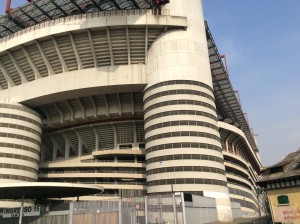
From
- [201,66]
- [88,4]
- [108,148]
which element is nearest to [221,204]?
[201,66]

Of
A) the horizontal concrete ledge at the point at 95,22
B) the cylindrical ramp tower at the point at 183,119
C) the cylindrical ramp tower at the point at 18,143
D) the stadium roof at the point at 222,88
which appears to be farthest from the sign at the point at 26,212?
the stadium roof at the point at 222,88

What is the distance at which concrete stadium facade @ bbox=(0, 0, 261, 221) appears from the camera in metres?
57.2

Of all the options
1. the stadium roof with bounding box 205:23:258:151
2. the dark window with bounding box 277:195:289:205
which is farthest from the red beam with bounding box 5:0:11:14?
the dark window with bounding box 277:195:289:205

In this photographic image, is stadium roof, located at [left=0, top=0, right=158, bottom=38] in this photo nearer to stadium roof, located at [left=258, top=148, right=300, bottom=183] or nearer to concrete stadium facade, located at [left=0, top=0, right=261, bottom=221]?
concrete stadium facade, located at [left=0, top=0, right=261, bottom=221]

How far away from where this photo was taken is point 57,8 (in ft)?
233

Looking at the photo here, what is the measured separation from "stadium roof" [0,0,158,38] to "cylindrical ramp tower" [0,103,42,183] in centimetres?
2283

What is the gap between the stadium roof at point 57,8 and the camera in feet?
231

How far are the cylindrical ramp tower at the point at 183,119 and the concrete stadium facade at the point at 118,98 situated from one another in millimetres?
192

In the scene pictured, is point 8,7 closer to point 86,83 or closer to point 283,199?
point 86,83

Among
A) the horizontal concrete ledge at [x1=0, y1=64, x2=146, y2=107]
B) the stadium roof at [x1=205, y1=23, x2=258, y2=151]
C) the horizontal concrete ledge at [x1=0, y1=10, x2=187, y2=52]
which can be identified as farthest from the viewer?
the stadium roof at [x1=205, y1=23, x2=258, y2=151]

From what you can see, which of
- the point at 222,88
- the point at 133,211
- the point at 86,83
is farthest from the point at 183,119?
the point at 222,88

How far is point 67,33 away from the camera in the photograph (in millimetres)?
65625

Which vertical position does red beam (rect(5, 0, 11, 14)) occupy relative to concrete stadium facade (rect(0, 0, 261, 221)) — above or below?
above

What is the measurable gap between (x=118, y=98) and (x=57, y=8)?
2568 centimetres
